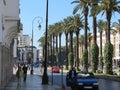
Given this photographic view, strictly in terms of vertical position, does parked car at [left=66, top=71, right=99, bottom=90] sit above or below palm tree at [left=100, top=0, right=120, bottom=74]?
below

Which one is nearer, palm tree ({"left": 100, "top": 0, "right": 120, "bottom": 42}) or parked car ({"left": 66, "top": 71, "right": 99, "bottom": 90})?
parked car ({"left": 66, "top": 71, "right": 99, "bottom": 90})

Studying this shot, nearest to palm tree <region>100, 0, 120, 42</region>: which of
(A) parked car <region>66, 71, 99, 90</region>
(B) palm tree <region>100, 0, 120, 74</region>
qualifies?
(B) palm tree <region>100, 0, 120, 74</region>

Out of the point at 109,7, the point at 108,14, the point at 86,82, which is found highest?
the point at 109,7

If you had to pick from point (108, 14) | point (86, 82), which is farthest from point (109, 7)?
point (86, 82)

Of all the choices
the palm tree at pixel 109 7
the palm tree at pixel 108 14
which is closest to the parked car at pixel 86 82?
the palm tree at pixel 108 14

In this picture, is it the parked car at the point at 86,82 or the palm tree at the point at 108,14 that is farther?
the palm tree at the point at 108,14

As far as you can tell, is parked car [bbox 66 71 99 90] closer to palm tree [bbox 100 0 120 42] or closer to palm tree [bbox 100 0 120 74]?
palm tree [bbox 100 0 120 74]

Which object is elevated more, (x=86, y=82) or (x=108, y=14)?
(x=108, y=14)

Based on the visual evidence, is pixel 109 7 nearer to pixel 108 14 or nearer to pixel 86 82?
pixel 108 14

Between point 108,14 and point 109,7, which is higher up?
point 109,7

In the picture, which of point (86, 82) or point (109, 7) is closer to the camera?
point (86, 82)

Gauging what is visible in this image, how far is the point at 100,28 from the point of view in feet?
433

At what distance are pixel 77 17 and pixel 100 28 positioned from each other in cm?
2748

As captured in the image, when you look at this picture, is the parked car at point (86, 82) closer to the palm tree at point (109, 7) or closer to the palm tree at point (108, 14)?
the palm tree at point (108, 14)
